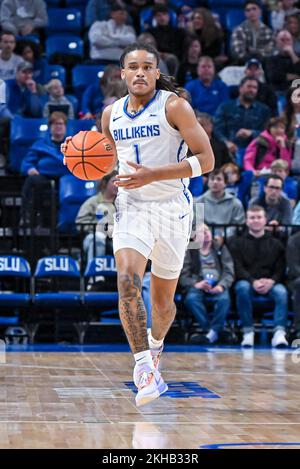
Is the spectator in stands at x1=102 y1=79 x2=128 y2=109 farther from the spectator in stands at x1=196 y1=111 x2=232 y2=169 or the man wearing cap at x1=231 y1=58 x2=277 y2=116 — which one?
the man wearing cap at x1=231 y1=58 x2=277 y2=116

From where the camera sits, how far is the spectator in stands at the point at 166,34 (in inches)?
600

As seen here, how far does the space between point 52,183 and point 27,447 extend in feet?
23.9

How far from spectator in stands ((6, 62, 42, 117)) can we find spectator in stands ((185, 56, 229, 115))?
2301 mm

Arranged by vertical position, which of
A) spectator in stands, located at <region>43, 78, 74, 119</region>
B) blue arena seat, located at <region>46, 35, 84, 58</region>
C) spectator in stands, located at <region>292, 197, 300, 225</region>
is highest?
blue arena seat, located at <region>46, 35, 84, 58</region>

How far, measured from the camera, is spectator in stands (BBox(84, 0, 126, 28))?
15703mm

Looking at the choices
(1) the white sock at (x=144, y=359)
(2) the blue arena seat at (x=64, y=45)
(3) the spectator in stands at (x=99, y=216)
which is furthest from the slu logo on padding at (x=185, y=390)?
(2) the blue arena seat at (x=64, y=45)

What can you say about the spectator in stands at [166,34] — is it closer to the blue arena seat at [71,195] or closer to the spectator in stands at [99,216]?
the blue arena seat at [71,195]

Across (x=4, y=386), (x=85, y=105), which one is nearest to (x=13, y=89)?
(x=85, y=105)

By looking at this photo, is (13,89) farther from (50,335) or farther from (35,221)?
(50,335)

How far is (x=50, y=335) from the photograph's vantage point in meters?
11.5

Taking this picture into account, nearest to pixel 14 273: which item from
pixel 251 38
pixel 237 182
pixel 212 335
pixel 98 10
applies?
pixel 212 335

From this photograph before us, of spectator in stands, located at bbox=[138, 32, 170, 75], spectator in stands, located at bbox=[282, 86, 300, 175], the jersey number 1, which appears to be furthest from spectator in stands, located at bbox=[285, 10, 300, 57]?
the jersey number 1

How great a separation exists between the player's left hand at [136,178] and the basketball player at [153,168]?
0.30 ft

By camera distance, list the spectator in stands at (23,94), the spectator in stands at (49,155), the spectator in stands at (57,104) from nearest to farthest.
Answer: the spectator in stands at (49,155)
the spectator in stands at (57,104)
the spectator in stands at (23,94)
